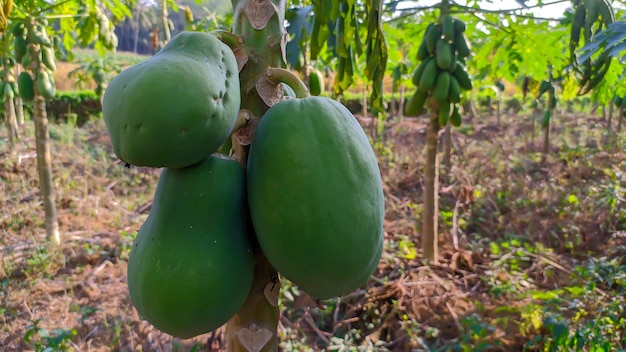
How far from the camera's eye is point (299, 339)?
116 inches

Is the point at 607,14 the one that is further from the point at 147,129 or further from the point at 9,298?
the point at 9,298

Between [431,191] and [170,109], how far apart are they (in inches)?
136

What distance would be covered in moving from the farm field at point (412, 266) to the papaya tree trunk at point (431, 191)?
0.48ft

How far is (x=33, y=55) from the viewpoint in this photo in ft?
12.6

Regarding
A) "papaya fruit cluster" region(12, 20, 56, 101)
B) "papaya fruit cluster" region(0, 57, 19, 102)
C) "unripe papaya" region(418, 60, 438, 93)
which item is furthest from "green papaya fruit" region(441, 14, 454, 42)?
"papaya fruit cluster" region(0, 57, 19, 102)

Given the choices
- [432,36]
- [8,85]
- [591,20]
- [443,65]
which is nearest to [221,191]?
[591,20]

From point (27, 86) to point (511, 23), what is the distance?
3746 mm

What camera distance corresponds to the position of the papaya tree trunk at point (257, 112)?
34.2 inches

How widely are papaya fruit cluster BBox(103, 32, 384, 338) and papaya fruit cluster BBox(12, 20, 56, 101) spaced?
3510 mm

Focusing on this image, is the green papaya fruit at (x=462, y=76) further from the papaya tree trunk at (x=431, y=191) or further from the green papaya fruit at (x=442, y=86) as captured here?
the papaya tree trunk at (x=431, y=191)

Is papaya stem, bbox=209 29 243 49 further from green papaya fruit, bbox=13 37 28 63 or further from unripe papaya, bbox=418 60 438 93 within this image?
green papaya fruit, bbox=13 37 28 63

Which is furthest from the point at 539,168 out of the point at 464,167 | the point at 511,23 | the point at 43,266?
the point at 43,266

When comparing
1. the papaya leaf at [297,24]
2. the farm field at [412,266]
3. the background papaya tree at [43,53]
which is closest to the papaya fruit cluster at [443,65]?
the farm field at [412,266]

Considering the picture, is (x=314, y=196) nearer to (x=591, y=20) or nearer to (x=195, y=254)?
(x=195, y=254)
